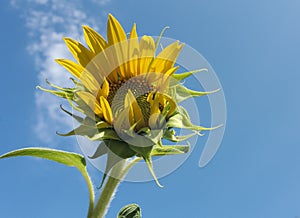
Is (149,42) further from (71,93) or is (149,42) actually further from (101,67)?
(71,93)

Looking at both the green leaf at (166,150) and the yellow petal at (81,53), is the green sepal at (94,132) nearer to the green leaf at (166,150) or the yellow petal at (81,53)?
the green leaf at (166,150)

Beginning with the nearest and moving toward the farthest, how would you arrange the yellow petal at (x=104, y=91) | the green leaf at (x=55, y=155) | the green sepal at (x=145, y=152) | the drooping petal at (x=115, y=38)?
the green sepal at (x=145, y=152), the green leaf at (x=55, y=155), the yellow petal at (x=104, y=91), the drooping petal at (x=115, y=38)

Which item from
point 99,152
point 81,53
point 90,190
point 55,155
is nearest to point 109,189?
point 90,190

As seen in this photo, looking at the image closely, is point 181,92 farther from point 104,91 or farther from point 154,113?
point 104,91

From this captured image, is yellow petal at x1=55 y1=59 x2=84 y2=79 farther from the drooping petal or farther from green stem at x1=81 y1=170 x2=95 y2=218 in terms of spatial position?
green stem at x1=81 y1=170 x2=95 y2=218

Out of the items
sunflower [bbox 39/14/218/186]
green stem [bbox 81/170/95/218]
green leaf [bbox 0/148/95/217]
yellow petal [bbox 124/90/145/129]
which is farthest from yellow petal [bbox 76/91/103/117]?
green stem [bbox 81/170/95/218]

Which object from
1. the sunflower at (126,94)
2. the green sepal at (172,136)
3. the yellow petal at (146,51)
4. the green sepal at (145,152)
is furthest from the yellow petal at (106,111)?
the yellow petal at (146,51)

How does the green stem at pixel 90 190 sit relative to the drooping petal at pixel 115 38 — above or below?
below
